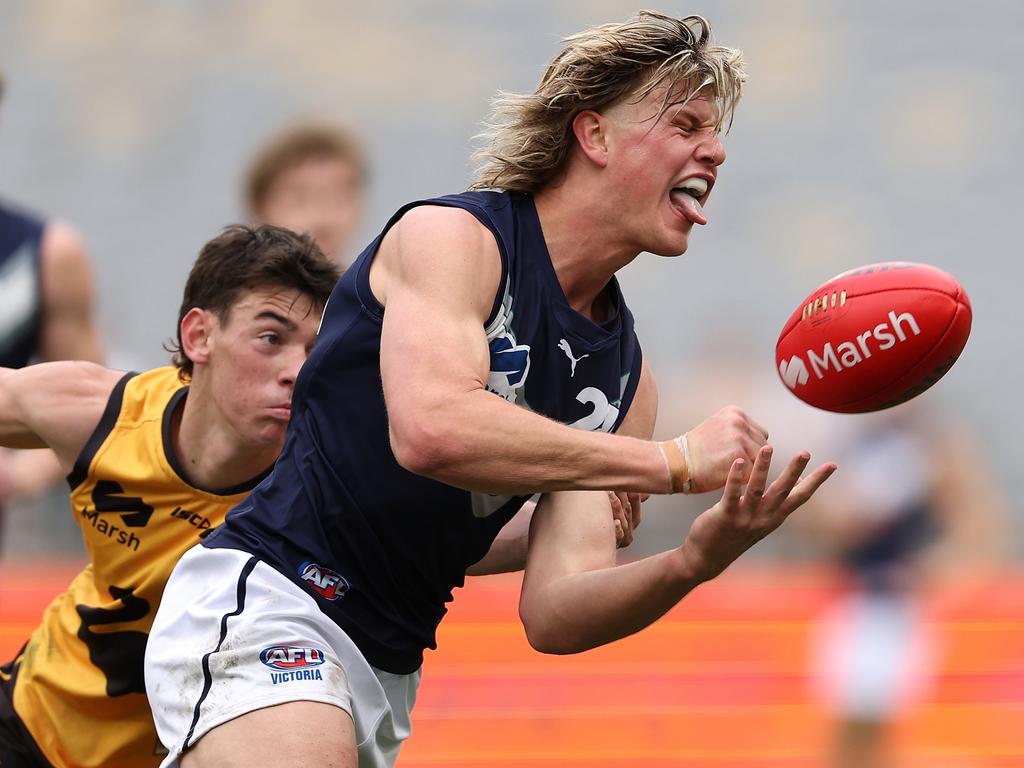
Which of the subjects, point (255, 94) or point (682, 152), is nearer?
point (682, 152)

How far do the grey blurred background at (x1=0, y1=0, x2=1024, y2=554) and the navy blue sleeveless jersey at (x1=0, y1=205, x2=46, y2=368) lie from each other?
7226 millimetres

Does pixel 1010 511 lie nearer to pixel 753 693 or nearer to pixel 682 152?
pixel 753 693

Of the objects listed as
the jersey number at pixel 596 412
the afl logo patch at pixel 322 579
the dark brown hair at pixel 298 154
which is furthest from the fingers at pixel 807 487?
the dark brown hair at pixel 298 154

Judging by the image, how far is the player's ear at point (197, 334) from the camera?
3955 millimetres

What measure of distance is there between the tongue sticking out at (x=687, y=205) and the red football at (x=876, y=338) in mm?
311

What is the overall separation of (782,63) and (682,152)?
1121 centimetres

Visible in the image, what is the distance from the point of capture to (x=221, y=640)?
3.28 meters

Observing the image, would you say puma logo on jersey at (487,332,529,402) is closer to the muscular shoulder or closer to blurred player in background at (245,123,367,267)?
the muscular shoulder

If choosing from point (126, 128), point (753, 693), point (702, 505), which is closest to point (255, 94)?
point (126, 128)

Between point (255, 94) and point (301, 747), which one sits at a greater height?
point (301, 747)

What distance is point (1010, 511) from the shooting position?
426 inches

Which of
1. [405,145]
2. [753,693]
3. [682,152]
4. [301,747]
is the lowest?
[753,693]

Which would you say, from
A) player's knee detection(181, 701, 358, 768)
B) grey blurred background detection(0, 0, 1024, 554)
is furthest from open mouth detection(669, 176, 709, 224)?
grey blurred background detection(0, 0, 1024, 554)

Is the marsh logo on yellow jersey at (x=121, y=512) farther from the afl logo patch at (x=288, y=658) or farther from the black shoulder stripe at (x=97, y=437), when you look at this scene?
the afl logo patch at (x=288, y=658)
